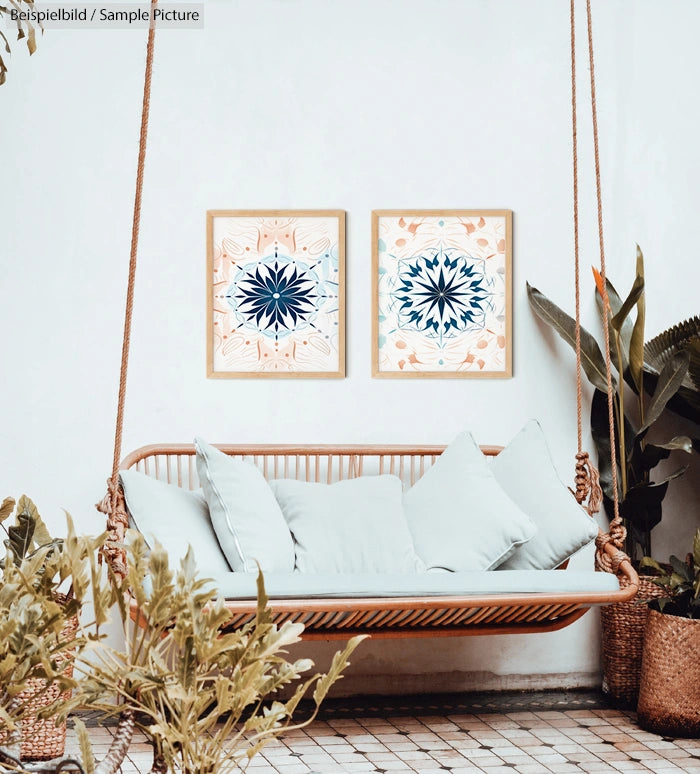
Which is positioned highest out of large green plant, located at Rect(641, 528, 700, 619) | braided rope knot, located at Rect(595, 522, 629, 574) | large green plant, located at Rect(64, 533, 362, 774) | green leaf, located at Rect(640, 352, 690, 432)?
green leaf, located at Rect(640, 352, 690, 432)

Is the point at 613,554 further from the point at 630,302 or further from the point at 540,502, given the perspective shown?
the point at 630,302

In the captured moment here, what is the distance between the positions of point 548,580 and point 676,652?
595 mm

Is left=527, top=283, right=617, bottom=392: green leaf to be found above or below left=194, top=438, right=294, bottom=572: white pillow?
above

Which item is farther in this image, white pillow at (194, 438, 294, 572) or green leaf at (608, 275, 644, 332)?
green leaf at (608, 275, 644, 332)

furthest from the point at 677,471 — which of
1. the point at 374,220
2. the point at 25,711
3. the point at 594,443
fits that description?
the point at 25,711

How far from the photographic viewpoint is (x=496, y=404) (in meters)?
3.67

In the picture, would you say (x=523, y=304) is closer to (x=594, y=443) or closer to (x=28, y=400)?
(x=594, y=443)

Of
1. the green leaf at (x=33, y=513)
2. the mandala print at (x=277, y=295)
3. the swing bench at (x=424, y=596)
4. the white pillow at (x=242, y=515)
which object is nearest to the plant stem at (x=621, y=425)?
the swing bench at (x=424, y=596)

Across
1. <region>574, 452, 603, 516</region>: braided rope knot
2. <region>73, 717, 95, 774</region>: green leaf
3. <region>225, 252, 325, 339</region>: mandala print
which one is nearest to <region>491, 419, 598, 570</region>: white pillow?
<region>574, 452, 603, 516</region>: braided rope knot

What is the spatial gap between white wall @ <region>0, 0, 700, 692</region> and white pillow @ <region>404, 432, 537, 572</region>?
11.9 inches

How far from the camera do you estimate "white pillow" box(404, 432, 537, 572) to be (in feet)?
10.2

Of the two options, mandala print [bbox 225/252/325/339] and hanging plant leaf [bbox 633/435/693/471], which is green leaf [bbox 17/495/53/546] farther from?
hanging plant leaf [bbox 633/435/693/471]

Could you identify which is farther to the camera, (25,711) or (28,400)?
(28,400)

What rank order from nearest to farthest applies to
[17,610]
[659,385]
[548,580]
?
1. [17,610]
2. [548,580]
3. [659,385]
